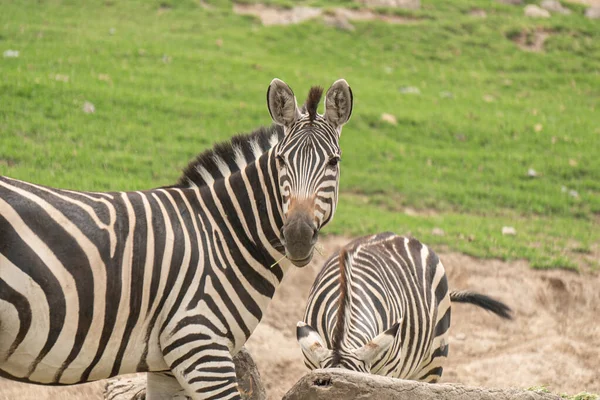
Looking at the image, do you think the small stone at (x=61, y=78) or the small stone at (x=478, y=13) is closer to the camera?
the small stone at (x=61, y=78)

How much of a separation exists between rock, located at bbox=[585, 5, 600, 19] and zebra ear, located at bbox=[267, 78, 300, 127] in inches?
916

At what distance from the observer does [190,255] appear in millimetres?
4789

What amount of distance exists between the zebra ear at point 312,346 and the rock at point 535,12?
22.3 m

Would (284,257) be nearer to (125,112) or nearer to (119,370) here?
(119,370)

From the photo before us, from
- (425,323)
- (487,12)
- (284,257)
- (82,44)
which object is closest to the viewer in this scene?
(284,257)

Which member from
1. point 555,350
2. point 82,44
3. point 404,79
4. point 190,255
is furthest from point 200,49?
Answer: point 190,255

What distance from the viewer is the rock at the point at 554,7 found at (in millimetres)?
25889

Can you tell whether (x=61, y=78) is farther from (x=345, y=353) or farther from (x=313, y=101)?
(x=345, y=353)

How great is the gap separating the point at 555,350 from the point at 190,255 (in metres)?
6.22

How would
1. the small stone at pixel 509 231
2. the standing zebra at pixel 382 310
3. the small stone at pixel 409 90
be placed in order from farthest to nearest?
1. the small stone at pixel 409 90
2. the small stone at pixel 509 231
3. the standing zebra at pixel 382 310

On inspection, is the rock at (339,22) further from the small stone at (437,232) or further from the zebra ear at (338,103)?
the zebra ear at (338,103)

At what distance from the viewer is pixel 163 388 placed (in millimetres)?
5211

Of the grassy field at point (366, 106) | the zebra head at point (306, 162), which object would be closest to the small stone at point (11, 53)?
the grassy field at point (366, 106)

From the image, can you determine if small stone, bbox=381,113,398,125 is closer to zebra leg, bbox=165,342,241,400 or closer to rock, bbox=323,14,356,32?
rock, bbox=323,14,356,32
